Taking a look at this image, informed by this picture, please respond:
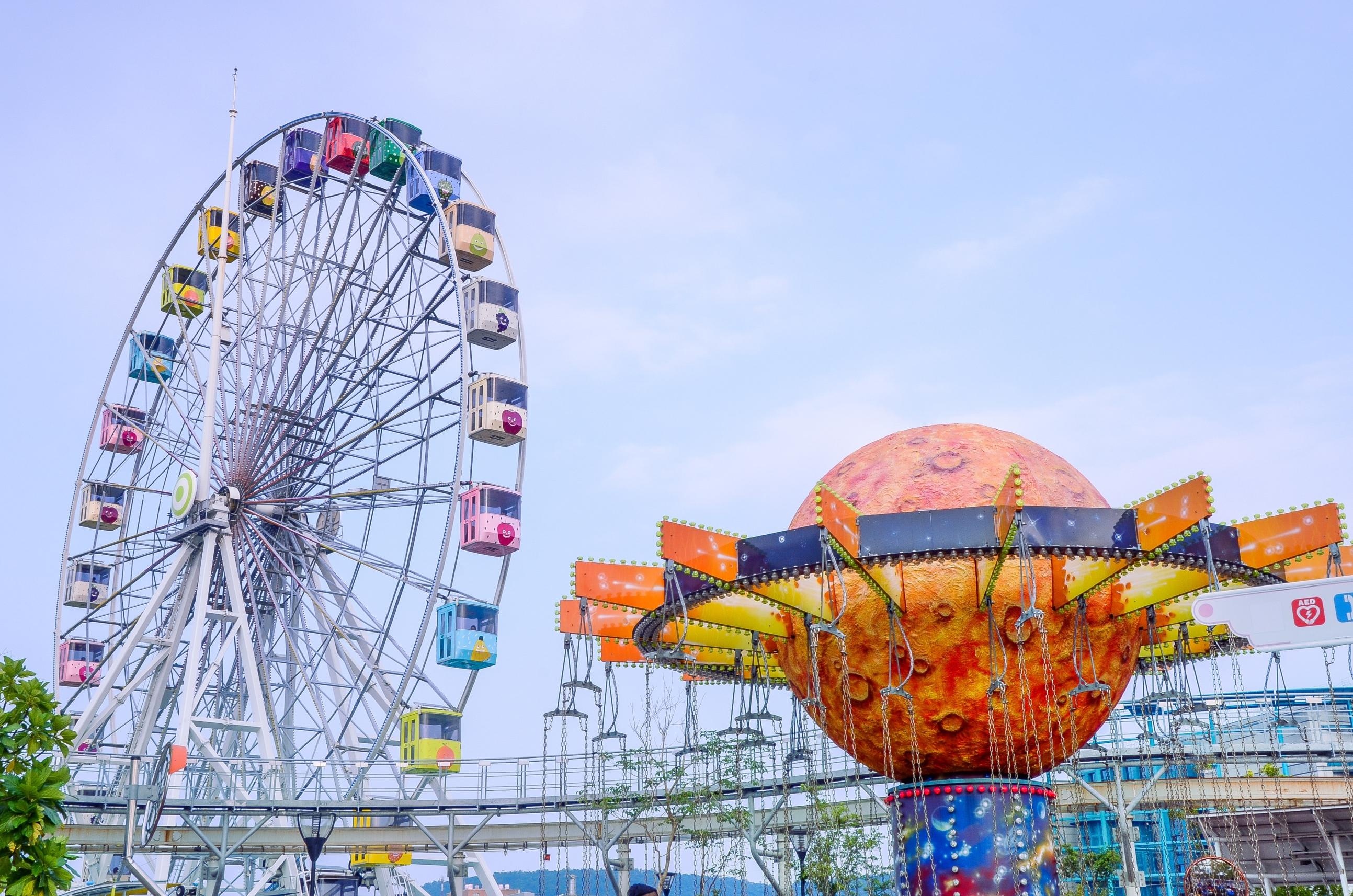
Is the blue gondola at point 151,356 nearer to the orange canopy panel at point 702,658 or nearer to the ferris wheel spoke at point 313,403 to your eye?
the ferris wheel spoke at point 313,403

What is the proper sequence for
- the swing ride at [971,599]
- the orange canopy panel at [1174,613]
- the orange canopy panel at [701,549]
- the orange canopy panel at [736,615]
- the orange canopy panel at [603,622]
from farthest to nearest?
the orange canopy panel at [603,622] < the orange canopy panel at [1174,613] < the orange canopy panel at [736,615] < the orange canopy panel at [701,549] < the swing ride at [971,599]

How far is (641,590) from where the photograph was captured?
Answer: 17.7 meters

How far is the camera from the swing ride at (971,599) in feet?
45.9

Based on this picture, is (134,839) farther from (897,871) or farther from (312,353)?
(897,871)

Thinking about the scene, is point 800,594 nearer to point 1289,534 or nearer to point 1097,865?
point 1289,534

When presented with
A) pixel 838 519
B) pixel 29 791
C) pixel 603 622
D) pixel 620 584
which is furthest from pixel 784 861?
pixel 29 791

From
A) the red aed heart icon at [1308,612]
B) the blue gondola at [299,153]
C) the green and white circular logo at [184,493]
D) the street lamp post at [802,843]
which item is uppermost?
the blue gondola at [299,153]

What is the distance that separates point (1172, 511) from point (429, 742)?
68.5 feet

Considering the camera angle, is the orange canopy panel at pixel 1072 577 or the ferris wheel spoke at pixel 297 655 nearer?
the orange canopy panel at pixel 1072 577

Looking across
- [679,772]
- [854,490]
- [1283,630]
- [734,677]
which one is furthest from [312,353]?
[1283,630]

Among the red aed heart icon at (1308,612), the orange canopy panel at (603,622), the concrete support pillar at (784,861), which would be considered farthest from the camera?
the concrete support pillar at (784,861)

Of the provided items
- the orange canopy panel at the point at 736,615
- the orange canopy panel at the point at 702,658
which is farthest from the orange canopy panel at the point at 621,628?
the orange canopy panel at the point at 736,615

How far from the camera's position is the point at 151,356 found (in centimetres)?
3891

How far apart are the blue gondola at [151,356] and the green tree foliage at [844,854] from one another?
22846 mm
